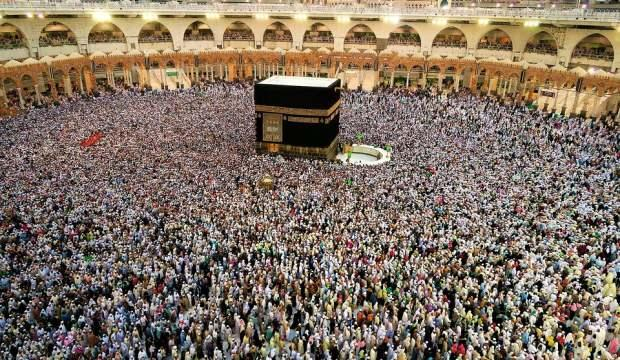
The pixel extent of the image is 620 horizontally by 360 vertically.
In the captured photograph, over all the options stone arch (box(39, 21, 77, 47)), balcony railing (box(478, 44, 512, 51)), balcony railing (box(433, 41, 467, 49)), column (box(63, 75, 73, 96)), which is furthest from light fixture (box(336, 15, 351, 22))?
column (box(63, 75, 73, 96))

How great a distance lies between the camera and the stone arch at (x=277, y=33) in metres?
33.5

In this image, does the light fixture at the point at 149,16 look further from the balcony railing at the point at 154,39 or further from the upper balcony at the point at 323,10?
the balcony railing at the point at 154,39

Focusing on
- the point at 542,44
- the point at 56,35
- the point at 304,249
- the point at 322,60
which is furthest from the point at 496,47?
the point at 56,35

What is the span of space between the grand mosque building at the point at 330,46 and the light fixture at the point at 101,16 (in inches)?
3.9

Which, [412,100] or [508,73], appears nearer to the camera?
[412,100]

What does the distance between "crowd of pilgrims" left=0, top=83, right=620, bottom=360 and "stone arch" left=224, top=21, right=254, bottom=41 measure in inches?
687

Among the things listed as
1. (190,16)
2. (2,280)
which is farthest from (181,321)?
(190,16)

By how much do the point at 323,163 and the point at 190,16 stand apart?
68.9ft

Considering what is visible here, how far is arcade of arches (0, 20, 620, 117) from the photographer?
24312mm

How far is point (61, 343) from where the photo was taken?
7.56m

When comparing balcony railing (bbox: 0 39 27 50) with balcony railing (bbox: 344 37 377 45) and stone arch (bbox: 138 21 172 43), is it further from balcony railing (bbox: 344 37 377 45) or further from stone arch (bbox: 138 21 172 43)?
balcony railing (bbox: 344 37 377 45)

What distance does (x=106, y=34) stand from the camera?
3019 cm

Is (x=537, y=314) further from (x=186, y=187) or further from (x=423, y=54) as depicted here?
(x=423, y=54)

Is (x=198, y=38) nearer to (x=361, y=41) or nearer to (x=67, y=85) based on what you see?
(x=67, y=85)
